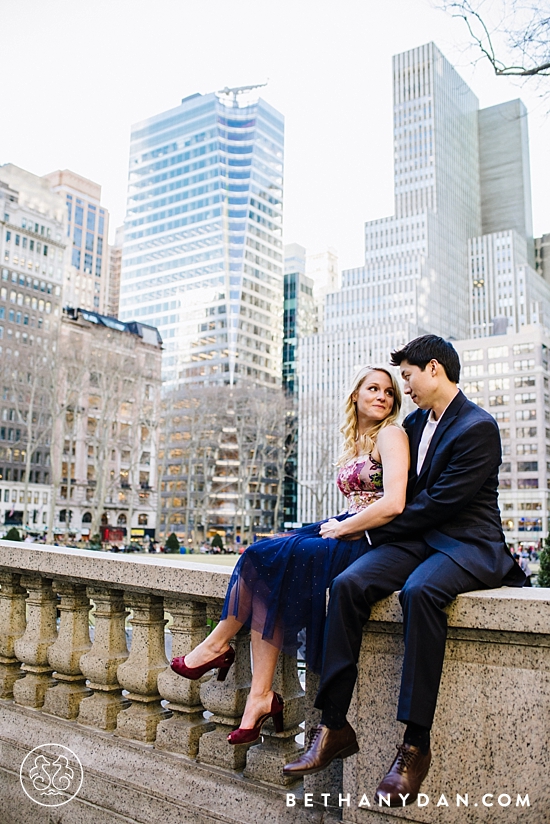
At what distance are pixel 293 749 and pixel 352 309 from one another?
117 m

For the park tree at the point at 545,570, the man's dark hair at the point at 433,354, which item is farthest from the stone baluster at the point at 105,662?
the park tree at the point at 545,570

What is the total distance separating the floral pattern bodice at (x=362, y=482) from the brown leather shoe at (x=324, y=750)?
1183mm

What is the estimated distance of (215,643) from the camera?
3186 millimetres

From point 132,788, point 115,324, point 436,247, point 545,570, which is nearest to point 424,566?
point 132,788

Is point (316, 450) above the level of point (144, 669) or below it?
above

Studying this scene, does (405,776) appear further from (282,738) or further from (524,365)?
(524,365)

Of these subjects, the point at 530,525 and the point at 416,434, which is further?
the point at 530,525

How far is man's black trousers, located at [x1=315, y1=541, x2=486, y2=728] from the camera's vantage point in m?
2.50

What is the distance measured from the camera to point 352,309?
389ft

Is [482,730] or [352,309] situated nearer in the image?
[482,730]

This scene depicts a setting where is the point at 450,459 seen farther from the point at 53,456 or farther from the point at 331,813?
the point at 53,456

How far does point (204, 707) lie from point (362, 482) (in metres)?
1.35

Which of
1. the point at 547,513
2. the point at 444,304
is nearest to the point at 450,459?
the point at 547,513

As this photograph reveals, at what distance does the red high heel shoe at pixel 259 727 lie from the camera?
303 cm
